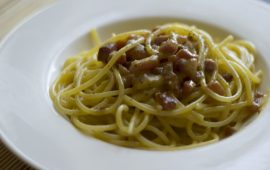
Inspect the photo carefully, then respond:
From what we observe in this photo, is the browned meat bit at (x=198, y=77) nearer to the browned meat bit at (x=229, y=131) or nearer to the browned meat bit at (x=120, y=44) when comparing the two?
the browned meat bit at (x=229, y=131)

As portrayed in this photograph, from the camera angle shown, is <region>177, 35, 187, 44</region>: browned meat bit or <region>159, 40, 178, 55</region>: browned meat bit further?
<region>177, 35, 187, 44</region>: browned meat bit

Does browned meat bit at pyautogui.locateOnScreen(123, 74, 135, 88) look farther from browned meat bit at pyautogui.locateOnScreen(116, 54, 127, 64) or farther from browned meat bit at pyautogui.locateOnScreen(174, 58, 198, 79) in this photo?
browned meat bit at pyautogui.locateOnScreen(174, 58, 198, 79)

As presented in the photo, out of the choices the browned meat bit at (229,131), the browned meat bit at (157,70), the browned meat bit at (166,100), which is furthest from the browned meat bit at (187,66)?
the browned meat bit at (229,131)

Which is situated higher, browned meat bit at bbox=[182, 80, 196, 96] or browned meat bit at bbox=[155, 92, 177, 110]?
browned meat bit at bbox=[182, 80, 196, 96]

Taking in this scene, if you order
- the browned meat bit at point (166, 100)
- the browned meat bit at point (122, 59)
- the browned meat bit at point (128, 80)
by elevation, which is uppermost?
the browned meat bit at point (122, 59)

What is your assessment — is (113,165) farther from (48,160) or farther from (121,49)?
(121,49)

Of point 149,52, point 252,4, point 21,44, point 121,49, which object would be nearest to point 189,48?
point 149,52

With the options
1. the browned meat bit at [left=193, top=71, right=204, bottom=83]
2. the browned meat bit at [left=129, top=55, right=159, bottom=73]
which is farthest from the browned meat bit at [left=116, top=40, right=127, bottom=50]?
the browned meat bit at [left=193, top=71, right=204, bottom=83]
